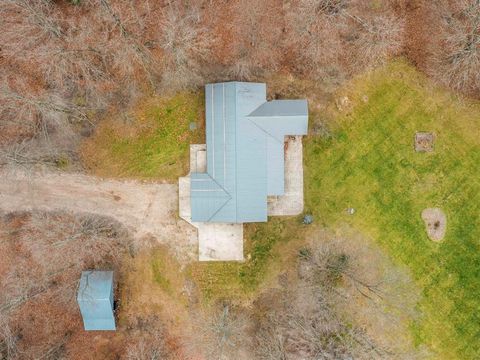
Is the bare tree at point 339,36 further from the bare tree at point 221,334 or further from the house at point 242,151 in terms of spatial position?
the bare tree at point 221,334

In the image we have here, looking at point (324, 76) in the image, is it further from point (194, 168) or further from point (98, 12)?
point (98, 12)

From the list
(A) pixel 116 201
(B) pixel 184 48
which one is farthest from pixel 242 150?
(A) pixel 116 201

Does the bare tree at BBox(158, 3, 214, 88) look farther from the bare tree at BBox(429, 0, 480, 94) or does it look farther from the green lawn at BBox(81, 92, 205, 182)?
the bare tree at BBox(429, 0, 480, 94)

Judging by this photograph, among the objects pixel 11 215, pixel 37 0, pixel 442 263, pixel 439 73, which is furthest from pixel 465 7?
pixel 11 215

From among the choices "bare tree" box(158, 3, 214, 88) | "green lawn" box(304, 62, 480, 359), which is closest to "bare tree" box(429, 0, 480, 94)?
"green lawn" box(304, 62, 480, 359)

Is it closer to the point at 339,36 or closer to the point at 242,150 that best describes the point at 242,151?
the point at 242,150

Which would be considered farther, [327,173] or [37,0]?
[327,173]
